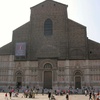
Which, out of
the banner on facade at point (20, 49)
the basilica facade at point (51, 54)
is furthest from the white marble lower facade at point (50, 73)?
the banner on facade at point (20, 49)

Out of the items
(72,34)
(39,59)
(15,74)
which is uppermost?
(72,34)

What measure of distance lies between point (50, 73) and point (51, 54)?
3.56 meters

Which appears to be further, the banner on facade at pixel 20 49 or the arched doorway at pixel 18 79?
the banner on facade at pixel 20 49

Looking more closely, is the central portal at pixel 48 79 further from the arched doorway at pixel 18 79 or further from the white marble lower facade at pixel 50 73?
the arched doorway at pixel 18 79

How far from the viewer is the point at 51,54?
34.5 m

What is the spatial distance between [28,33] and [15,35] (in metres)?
2.65

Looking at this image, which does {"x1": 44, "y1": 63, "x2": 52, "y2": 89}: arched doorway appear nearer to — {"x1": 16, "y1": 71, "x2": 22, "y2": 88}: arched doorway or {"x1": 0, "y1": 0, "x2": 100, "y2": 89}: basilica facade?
{"x1": 0, "y1": 0, "x2": 100, "y2": 89}: basilica facade

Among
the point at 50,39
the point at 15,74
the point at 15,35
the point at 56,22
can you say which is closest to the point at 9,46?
the point at 15,35

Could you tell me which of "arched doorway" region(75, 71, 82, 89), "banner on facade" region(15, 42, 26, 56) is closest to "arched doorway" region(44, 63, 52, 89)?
"arched doorway" region(75, 71, 82, 89)

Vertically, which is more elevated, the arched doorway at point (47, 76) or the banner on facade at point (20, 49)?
the banner on facade at point (20, 49)

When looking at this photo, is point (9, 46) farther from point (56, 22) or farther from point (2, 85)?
point (56, 22)

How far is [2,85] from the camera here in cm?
3450

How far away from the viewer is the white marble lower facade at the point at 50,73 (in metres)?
33.0

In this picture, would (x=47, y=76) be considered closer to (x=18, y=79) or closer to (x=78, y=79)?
(x=18, y=79)
